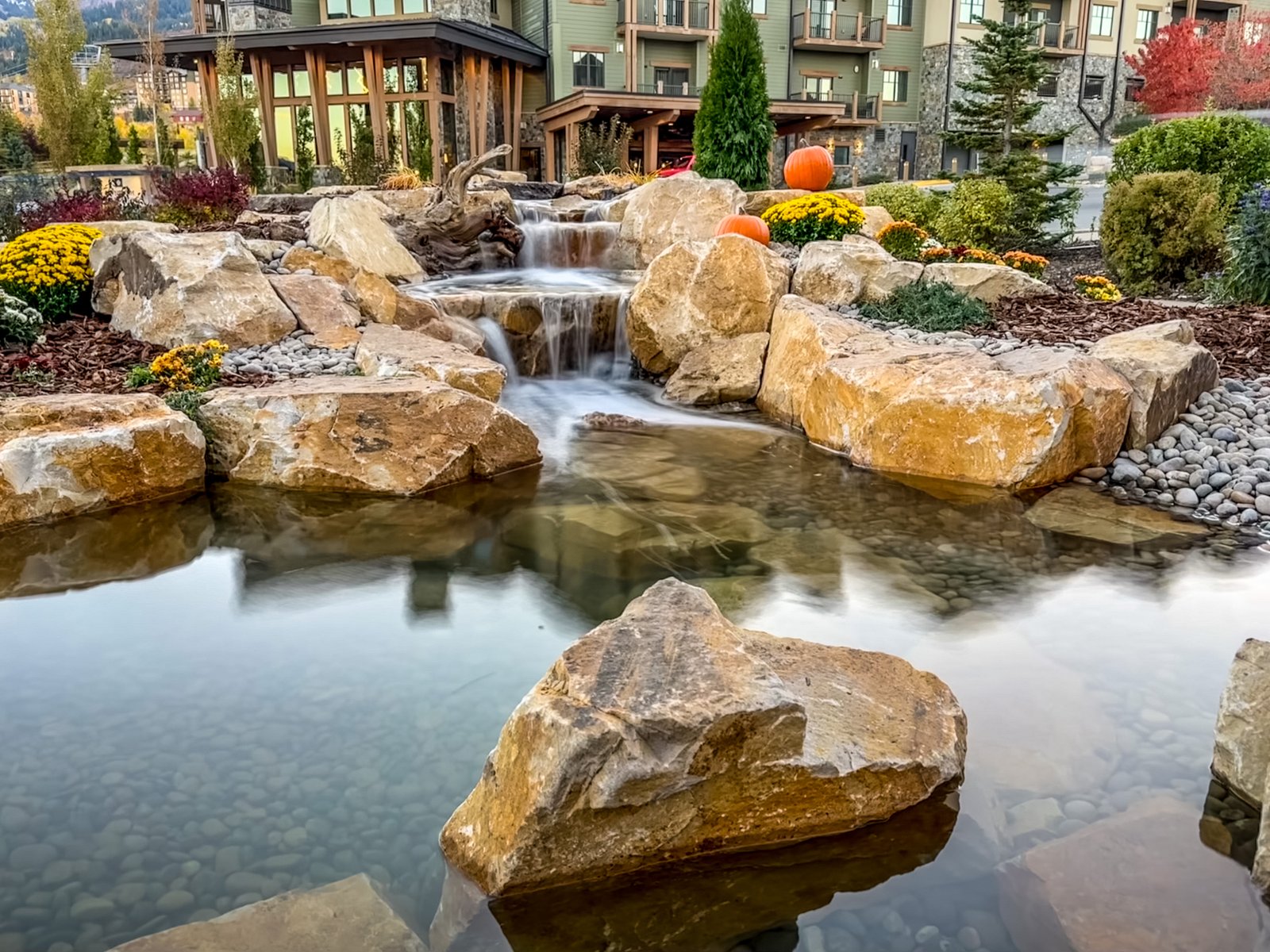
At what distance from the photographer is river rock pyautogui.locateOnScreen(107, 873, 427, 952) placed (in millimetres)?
2514

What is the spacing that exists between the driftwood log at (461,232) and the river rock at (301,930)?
1089 centimetres

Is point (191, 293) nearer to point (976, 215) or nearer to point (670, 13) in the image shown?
point (976, 215)

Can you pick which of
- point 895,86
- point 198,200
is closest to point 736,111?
point 198,200

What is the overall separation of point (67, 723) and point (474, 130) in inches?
960

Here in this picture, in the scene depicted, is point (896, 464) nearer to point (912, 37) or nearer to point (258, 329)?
point (258, 329)

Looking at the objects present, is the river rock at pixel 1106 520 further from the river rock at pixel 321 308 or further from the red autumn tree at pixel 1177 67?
the red autumn tree at pixel 1177 67

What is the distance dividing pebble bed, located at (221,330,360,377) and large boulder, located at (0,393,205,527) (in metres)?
1.46

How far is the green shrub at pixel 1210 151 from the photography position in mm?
14148

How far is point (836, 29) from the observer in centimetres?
3278

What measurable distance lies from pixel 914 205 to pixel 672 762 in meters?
15.4

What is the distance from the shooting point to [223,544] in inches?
231

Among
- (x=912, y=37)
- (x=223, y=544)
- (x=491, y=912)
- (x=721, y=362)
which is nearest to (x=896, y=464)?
(x=721, y=362)

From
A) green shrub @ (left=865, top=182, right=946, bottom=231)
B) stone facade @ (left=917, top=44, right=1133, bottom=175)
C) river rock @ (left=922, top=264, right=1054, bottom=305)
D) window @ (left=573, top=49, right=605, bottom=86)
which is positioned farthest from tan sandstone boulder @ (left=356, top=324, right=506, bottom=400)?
stone facade @ (left=917, top=44, right=1133, bottom=175)

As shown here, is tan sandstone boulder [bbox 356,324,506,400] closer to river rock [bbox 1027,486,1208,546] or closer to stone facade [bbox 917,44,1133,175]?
river rock [bbox 1027,486,1208,546]
